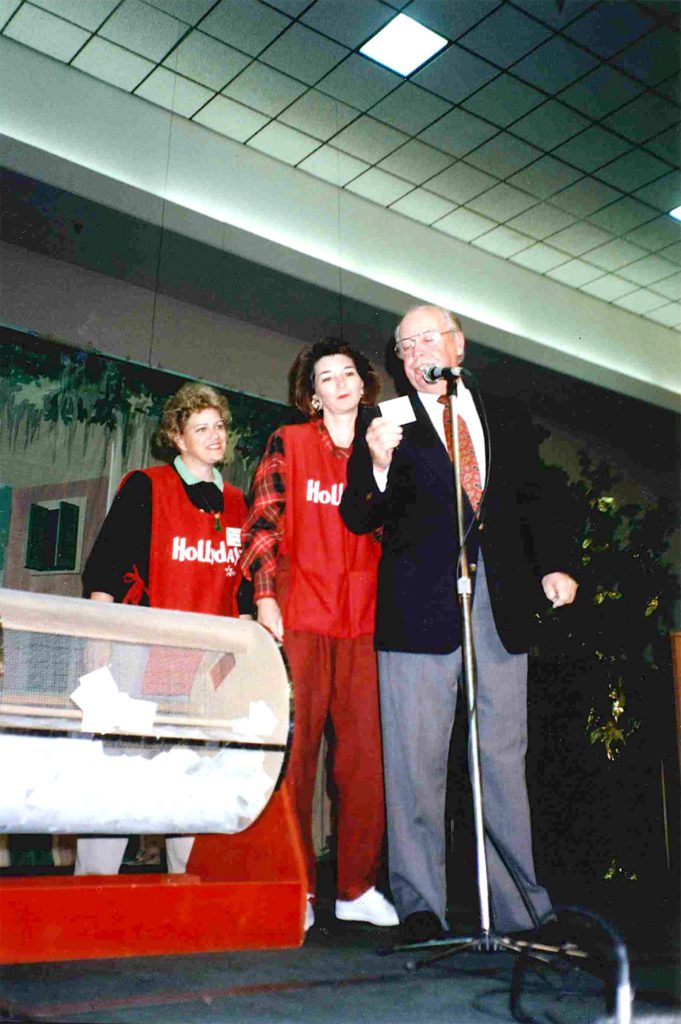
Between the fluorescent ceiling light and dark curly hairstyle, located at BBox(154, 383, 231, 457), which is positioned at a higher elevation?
the fluorescent ceiling light

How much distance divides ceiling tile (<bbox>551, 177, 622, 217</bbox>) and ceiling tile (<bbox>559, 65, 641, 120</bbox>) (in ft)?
1.96

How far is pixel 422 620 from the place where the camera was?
6.69ft

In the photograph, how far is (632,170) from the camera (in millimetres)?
4770

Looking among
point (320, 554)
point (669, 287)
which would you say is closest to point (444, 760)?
point (320, 554)

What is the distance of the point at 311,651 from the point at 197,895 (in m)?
0.91

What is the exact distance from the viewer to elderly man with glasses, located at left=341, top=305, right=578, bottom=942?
1.95m

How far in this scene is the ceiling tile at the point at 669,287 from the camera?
5988 mm

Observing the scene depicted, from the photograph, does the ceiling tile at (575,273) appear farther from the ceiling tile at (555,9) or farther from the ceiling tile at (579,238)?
the ceiling tile at (555,9)

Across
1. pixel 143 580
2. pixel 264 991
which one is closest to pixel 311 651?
pixel 143 580

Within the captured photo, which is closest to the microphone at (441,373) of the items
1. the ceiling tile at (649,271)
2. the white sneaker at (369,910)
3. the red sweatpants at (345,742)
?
the red sweatpants at (345,742)

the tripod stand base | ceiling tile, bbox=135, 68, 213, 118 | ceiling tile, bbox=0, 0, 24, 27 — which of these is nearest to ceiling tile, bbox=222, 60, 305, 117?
ceiling tile, bbox=135, 68, 213, 118

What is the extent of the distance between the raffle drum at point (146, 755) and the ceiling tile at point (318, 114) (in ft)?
10.7

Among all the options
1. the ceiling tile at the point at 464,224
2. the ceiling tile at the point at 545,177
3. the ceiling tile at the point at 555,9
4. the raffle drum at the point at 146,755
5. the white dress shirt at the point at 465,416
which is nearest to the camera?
the raffle drum at the point at 146,755

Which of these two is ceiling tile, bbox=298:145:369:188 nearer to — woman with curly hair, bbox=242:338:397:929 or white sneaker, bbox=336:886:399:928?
woman with curly hair, bbox=242:338:397:929
